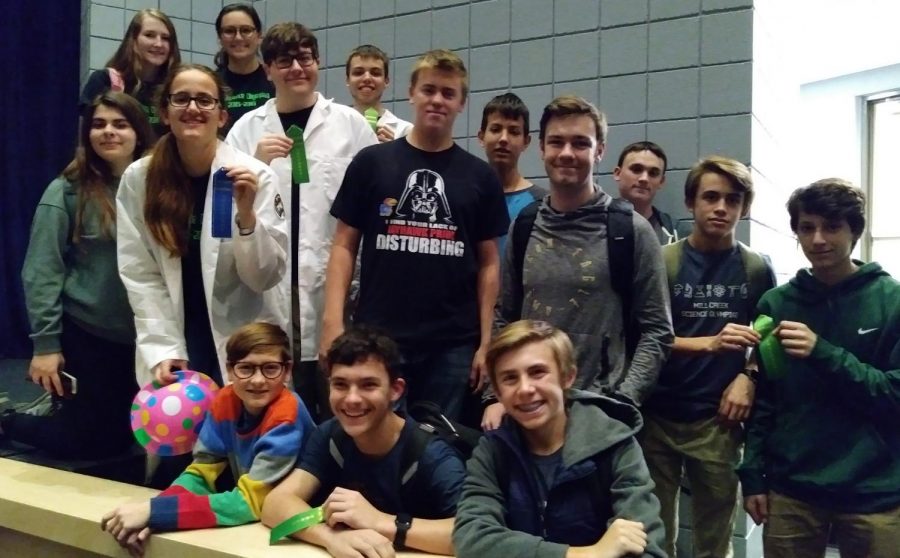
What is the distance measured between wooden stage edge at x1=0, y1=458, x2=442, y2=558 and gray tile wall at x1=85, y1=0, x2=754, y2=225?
77.3 inches

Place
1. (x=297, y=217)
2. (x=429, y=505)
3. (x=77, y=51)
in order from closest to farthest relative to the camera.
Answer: (x=429, y=505) → (x=297, y=217) → (x=77, y=51)

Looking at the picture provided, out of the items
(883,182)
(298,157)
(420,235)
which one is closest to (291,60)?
(298,157)

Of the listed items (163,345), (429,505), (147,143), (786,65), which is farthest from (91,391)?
(786,65)

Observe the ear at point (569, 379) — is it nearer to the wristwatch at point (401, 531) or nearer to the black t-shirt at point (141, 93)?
the wristwatch at point (401, 531)

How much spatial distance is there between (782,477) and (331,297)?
132 cm

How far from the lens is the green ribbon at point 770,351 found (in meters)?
1.93

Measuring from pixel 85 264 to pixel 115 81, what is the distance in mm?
742

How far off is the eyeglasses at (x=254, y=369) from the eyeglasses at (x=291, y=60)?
38.2 inches

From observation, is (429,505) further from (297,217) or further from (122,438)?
(122,438)

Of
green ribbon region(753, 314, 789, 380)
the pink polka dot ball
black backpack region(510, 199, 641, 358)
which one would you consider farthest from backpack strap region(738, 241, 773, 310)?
the pink polka dot ball

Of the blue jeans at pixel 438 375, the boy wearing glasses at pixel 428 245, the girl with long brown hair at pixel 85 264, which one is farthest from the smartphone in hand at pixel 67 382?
the blue jeans at pixel 438 375

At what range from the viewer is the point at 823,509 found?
1.89 m

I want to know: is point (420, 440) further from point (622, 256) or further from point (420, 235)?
point (622, 256)

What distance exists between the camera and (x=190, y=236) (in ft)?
7.04
